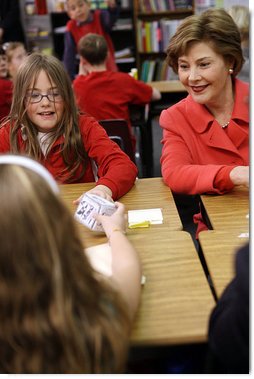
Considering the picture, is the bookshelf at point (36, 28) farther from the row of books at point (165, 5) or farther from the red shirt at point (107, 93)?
the red shirt at point (107, 93)

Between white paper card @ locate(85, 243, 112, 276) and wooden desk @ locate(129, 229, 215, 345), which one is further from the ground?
white paper card @ locate(85, 243, 112, 276)

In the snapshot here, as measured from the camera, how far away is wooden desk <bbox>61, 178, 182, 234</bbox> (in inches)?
75.1

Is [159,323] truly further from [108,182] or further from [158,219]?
[108,182]

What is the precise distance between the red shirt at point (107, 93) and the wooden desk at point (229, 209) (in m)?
2.03

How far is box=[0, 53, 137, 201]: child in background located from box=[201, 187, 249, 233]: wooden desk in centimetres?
43

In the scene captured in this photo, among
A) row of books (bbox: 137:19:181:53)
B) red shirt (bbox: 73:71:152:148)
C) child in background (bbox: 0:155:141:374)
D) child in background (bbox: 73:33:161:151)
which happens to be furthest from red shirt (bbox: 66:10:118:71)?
child in background (bbox: 0:155:141:374)

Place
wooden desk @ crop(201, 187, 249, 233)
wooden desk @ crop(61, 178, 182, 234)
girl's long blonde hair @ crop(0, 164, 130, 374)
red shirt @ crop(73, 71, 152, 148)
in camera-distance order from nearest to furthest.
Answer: girl's long blonde hair @ crop(0, 164, 130, 374), wooden desk @ crop(201, 187, 249, 233), wooden desk @ crop(61, 178, 182, 234), red shirt @ crop(73, 71, 152, 148)

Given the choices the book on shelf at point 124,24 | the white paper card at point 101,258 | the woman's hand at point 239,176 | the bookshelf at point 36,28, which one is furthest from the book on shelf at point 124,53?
the white paper card at point 101,258

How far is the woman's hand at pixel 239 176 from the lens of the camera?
6.47ft

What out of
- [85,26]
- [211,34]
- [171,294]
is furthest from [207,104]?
[85,26]

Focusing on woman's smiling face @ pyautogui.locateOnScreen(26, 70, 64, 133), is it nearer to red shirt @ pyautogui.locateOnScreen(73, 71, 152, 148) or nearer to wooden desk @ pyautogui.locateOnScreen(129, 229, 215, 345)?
wooden desk @ pyautogui.locateOnScreen(129, 229, 215, 345)

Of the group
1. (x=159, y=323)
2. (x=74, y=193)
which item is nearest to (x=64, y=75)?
(x=74, y=193)

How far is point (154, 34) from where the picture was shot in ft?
22.0

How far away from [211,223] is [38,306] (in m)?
0.88
